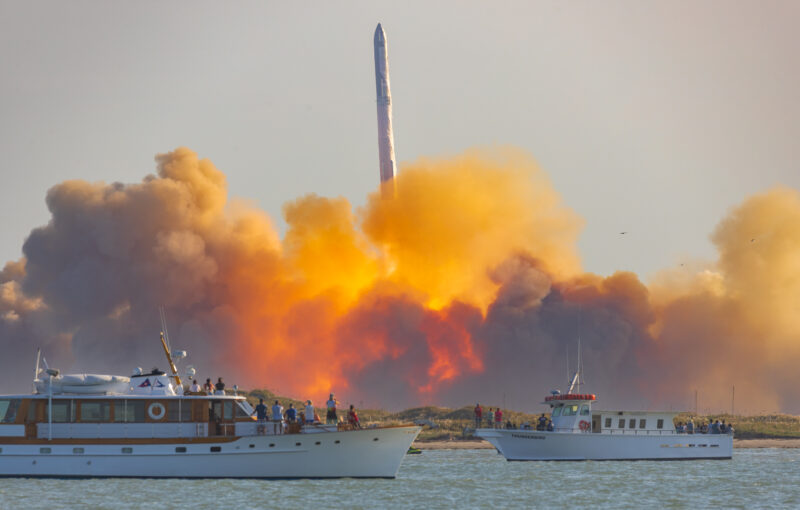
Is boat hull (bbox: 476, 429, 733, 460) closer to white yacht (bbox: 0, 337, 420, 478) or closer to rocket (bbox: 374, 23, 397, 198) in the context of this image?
white yacht (bbox: 0, 337, 420, 478)

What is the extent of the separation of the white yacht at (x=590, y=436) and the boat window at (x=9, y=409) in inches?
→ 1368

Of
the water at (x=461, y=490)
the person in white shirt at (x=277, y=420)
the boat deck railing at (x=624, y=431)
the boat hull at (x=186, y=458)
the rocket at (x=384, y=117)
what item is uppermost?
the rocket at (x=384, y=117)

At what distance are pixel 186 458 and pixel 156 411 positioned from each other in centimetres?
294

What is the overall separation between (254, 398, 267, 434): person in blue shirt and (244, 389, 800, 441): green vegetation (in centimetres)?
4645

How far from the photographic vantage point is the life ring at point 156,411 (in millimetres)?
73812

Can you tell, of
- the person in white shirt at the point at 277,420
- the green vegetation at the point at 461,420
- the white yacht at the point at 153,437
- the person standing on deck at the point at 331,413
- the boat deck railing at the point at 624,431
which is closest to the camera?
the white yacht at the point at 153,437

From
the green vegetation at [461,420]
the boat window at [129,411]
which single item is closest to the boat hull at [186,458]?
the boat window at [129,411]

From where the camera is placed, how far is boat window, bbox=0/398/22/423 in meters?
74.2

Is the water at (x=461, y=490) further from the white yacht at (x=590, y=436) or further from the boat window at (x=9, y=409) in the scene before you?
the white yacht at (x=590, y=436)

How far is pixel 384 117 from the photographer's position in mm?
154750

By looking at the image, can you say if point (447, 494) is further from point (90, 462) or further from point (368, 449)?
point (90, 462)

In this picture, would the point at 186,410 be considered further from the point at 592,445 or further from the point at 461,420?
the point at 461,420

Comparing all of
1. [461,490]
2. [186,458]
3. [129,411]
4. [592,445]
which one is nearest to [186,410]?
[186,458]

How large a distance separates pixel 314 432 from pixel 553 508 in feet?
41.7
